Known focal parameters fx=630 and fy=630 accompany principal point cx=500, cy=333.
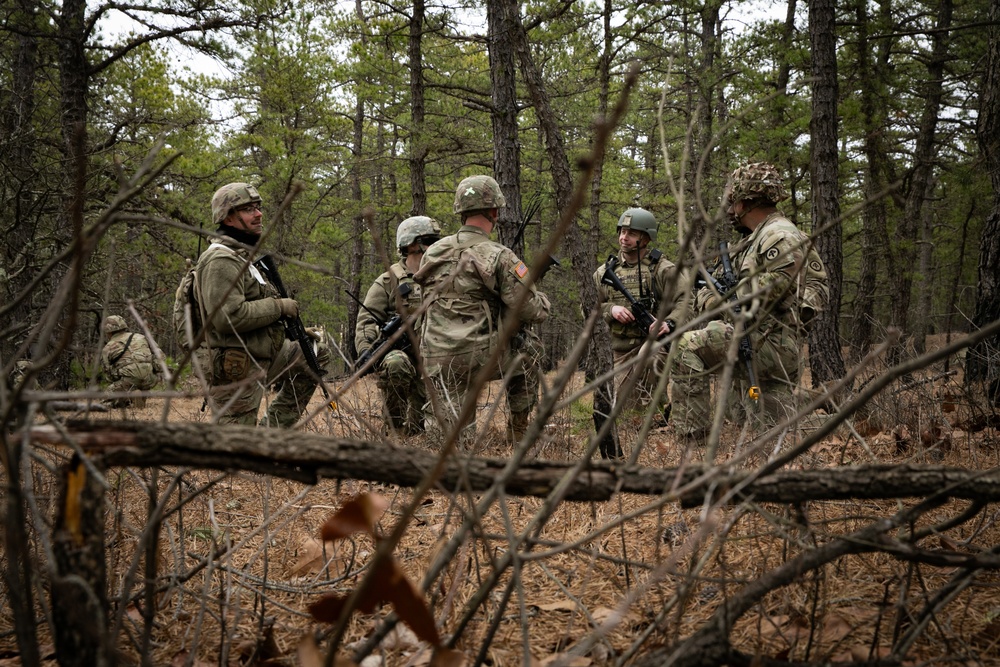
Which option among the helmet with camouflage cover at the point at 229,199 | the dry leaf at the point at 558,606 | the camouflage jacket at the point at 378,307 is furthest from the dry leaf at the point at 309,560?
the camouflage jacket at the point at 378,307

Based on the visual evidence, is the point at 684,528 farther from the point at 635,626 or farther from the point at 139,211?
the point at 139,211

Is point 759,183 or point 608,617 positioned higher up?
point 759,183

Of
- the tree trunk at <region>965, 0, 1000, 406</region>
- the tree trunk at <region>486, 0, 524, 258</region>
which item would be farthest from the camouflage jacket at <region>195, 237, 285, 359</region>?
the tree trunk at <region>965, 0, 1000, 406</region>

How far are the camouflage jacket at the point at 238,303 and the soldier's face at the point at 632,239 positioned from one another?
3323 mm

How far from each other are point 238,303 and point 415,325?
6.04ft

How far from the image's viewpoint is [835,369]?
664 cm

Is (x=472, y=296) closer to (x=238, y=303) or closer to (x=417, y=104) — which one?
(x=238, y=303)

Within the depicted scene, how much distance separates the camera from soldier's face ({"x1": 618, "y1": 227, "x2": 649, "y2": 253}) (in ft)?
20.4

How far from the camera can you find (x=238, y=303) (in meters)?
4.40

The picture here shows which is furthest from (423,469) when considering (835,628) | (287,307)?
(287,307)

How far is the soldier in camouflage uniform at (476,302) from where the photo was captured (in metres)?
4.77

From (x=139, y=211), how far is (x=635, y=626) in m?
6.66

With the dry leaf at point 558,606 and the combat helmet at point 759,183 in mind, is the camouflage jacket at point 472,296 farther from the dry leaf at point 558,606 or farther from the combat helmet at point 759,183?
the dry leaf at point 558,606

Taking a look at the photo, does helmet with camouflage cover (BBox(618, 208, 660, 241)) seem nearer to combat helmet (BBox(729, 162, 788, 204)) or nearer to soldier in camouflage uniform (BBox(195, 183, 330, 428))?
combat helmet (BBox(729, 162, 788, 204))
